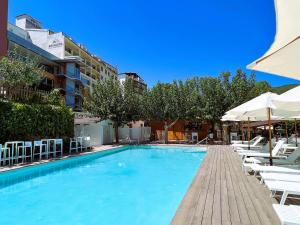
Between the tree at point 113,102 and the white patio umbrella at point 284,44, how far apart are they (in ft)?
66.0

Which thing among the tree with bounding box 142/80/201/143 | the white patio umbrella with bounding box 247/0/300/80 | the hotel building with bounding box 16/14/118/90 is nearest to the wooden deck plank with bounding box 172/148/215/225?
the white patio umbrella with bounding box 247/0/300/80

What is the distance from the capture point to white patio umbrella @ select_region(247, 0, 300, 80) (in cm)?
289

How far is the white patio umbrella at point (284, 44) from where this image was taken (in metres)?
2.89

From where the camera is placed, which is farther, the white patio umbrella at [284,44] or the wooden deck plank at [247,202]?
the wooden deck plank at [247,202]

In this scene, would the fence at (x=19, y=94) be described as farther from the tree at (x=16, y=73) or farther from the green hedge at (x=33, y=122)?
the green hedge at (x=33, y=122)

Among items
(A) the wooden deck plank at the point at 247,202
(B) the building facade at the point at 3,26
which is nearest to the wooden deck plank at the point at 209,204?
(A) the wooden deck plank at the point at 247,202

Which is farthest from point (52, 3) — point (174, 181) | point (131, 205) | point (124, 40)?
point (131, 205)

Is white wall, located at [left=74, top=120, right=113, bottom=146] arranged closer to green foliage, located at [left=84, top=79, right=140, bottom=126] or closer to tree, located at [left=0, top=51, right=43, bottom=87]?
green foliage, located at [left=84, top=79, right=140, bottom=126]

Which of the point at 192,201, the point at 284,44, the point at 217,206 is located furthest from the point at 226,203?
the point at 284,44

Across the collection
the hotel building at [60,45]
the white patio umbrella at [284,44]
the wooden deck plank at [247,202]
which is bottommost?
the wooden deck plank at [247,202]

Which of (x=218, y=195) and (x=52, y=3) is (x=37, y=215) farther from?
(x=52, y=3)

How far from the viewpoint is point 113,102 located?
76.7 feet

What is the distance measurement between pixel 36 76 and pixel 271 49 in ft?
48.2

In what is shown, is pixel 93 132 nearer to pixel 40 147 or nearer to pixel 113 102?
pixel 113 102
